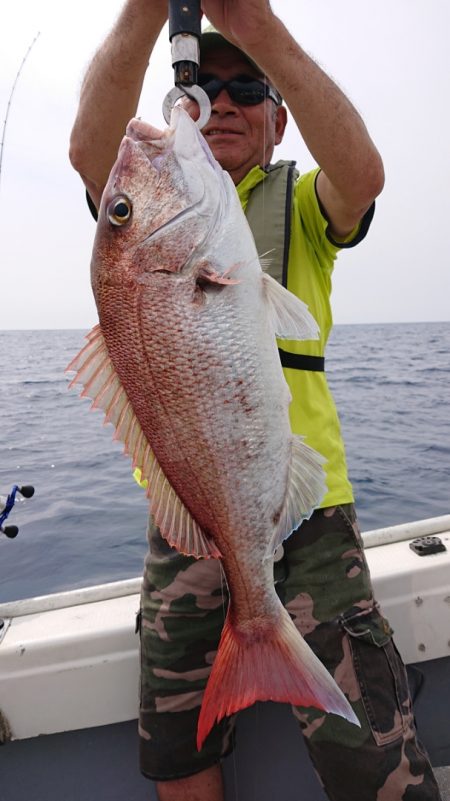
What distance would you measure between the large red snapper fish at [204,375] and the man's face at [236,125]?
2.88 ft

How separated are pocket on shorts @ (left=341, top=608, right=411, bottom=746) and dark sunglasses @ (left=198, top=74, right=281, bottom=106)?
1976 millimetres

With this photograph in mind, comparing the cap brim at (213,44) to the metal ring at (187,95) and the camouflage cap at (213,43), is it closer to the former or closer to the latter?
the camouflage cap at (213,43)

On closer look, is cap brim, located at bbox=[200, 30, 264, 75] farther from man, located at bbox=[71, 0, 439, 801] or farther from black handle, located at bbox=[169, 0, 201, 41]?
black handle, located at bbox=[169, 0, 201, 41]

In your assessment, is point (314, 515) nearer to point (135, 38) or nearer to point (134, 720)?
point (134, 720)

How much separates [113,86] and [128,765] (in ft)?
9.03

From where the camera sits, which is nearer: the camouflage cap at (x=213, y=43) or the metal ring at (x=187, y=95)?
the metal ring at (x=187, y=95)

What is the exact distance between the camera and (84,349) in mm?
1610

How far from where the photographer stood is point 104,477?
7844 millimetres

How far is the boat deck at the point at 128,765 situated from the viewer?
258cm

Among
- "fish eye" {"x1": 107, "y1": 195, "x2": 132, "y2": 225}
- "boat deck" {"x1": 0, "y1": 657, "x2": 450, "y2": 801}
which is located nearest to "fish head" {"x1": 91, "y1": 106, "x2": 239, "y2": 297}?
"fish eye" {"x1": 107, "y1": 195, "x2": 132, "y2": 225}

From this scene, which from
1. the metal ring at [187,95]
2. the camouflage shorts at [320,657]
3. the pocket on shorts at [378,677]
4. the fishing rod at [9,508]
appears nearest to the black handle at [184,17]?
the metal ring at [187,95]

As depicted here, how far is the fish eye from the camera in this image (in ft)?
5.07

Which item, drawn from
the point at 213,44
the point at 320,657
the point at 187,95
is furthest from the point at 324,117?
the point at 320,657

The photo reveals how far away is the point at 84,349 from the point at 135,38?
99 cm
